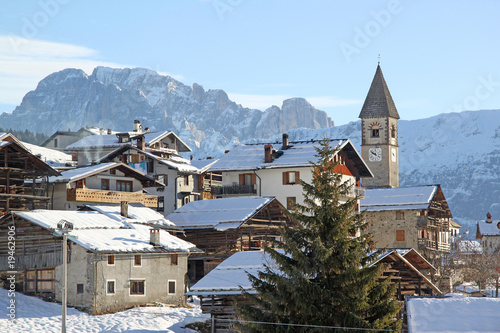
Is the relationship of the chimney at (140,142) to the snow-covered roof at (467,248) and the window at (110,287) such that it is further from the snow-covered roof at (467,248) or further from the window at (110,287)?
the window at (110,287)

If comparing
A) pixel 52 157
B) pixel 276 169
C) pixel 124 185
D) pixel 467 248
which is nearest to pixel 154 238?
pixel 124 185

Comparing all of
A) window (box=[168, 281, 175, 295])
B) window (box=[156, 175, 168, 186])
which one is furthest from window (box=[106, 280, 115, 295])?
window (box=[156, 175, 168, 186])

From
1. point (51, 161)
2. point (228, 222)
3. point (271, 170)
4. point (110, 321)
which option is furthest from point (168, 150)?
point (110, 321)

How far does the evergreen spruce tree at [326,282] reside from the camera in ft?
85.3

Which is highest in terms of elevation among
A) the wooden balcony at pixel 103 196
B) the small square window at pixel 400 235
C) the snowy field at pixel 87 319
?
the wooden balcony at pixel 103 196

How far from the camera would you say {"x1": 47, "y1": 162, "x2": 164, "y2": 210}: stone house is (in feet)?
202

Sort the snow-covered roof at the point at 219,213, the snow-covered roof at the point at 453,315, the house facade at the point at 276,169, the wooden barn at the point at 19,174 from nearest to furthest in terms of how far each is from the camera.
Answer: the snow-covered roof at the point at 453,315
the wooden barn at the point at 19,174
the snow-covered roof at the point at 219,213
the house facade at the point at 276,169

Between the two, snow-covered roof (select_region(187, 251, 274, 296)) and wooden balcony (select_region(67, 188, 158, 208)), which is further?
wooden balcony (select_region(67, 188, 158, 208))

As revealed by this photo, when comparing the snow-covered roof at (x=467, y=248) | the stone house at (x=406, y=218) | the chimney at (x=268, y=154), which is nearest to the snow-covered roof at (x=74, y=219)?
the chimney at (x=268, y=154)

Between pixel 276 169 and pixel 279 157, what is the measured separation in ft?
6.26

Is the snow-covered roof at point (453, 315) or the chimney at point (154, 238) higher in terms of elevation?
the chimney at point (154, 238)

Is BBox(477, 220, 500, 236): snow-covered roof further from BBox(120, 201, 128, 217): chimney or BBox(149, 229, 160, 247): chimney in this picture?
BBox(149, 229, 160, 247): chimney

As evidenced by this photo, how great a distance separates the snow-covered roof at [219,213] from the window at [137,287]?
1239 centimetres

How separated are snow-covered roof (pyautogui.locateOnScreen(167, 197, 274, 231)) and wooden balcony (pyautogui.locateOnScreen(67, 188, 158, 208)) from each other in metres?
4.20
